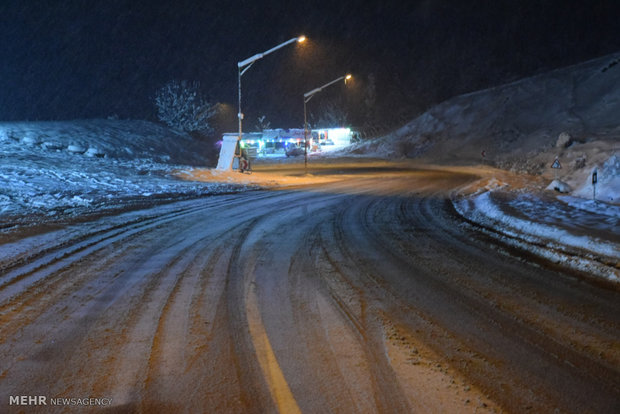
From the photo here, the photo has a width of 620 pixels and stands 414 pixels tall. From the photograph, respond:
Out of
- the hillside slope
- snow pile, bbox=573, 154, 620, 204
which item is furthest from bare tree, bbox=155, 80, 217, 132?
snow pile, bbox=573, 154, 620, 204

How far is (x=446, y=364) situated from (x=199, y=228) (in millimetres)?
8428

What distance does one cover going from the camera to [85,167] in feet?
84.5

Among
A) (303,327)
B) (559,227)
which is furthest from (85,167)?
(303,327)

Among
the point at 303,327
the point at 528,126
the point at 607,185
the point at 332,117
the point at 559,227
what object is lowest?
the point at 303,327

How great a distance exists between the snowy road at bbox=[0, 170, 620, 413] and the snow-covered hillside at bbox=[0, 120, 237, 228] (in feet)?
21.9

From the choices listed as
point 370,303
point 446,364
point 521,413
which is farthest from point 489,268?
point 521,413

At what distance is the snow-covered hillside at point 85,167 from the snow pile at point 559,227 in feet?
39.4

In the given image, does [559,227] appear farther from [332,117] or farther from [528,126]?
[332,117]

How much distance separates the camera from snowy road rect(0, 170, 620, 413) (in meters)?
3.76

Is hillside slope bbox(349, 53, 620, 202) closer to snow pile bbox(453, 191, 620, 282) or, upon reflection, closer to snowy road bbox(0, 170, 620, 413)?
snow pile bbox(453, 191, 620, 282)

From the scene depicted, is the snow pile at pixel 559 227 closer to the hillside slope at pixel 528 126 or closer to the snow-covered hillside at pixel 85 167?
the snow-covered hillside at pixel 85 167

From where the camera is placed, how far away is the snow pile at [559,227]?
8.14 m

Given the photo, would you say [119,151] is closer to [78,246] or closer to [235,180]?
[235,180]

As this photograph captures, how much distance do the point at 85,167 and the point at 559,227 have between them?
78.6ft
